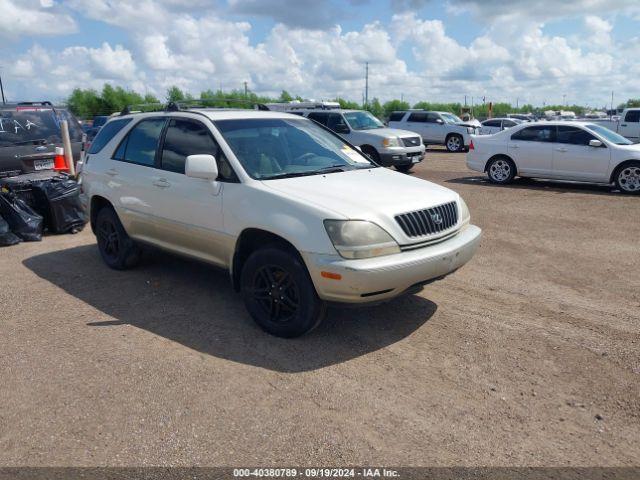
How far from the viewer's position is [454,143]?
2481cm

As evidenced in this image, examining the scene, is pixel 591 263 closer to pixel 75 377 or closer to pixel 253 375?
pixel 253 375

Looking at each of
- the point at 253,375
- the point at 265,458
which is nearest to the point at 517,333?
the point at 253,375

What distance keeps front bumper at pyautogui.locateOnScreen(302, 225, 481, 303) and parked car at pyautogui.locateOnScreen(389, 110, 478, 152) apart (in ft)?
70.3

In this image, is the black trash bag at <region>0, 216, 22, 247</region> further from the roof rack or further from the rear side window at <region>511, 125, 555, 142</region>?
the rear side window at <region>511, 125, 555, 142</region>

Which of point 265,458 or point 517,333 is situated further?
point 517,333

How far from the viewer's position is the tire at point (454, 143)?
24672 mm

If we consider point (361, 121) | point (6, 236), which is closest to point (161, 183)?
point (6, 236)

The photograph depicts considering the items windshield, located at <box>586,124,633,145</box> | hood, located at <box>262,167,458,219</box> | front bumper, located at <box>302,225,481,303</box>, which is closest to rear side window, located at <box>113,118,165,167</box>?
hood, located at <box>262,167,458,219</box>

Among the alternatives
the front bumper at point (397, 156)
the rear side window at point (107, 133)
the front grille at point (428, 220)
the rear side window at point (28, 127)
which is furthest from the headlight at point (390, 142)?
the front grille at point (428, 220)

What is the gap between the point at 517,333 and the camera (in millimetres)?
4590

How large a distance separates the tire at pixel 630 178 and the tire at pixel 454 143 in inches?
525

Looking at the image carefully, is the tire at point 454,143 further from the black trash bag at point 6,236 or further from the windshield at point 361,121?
the black trash bag at point 6,236

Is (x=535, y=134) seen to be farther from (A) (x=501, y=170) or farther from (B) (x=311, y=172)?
(B) (x=311, y=172)

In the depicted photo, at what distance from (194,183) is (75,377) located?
75.7 inches
